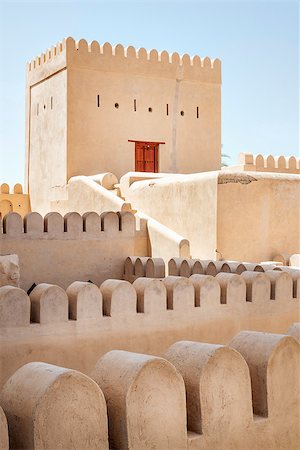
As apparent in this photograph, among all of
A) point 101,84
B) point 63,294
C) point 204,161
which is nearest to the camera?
point 63,294

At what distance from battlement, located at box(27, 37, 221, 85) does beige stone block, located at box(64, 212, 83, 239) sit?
31.6ft

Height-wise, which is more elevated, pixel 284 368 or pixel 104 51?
pixel 104 51

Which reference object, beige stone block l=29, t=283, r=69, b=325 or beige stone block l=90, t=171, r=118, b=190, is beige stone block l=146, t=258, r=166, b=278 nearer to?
beige stone block l=29, t=283, r=69, b=325

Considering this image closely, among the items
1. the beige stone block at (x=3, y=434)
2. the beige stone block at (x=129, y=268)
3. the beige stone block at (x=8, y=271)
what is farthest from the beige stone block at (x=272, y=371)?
the beige stone block at (x=129, y=268)

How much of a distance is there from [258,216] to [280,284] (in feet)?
15.7

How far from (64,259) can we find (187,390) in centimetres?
502

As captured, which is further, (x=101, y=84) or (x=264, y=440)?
(x=101, y=84)

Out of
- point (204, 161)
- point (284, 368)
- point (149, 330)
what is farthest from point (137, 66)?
point (284, 368)

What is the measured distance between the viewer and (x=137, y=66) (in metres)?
17.4

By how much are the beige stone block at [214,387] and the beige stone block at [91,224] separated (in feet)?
16.3

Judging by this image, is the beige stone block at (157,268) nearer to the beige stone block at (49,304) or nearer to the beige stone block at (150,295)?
the beige stone block at (150,295)

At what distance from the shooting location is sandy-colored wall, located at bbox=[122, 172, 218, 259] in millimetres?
10609

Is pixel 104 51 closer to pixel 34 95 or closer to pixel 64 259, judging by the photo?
pixel 34 95

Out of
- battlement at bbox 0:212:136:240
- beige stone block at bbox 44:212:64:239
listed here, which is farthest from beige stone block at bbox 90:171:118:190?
beige stone block at bbox 44:212:64:239
